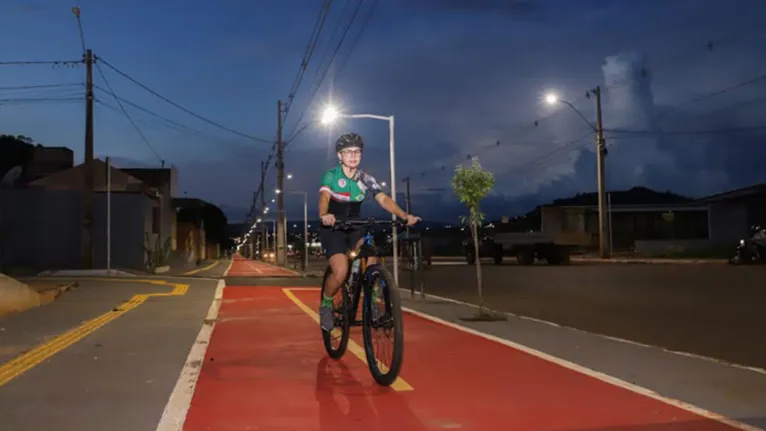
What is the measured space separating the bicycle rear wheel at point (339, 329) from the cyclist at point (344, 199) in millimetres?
119

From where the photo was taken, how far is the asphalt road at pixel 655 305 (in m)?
10.6

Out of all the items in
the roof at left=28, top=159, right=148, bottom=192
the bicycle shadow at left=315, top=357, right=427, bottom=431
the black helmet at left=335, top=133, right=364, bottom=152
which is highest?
the roof at left=28, top=159, right=148, bottom=192

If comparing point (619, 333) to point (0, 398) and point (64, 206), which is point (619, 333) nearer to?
point (0, 398)

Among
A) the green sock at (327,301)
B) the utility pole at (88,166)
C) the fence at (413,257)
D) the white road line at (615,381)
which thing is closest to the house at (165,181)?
the utility pole at (88,166)

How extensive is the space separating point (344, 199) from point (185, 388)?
2.31 metres

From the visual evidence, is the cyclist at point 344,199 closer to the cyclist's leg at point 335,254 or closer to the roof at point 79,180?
the cyclist's leg at point 335,254

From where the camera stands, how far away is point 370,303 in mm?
6824

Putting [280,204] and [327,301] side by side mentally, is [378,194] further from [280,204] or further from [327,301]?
[280,204]

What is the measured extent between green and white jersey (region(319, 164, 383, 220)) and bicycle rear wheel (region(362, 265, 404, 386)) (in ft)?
2.40

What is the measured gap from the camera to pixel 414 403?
20.1ft

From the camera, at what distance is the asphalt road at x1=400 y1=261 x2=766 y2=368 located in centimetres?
1062

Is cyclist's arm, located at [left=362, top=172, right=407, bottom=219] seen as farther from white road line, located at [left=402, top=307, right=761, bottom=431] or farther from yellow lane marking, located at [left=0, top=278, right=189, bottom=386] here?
yellow lane marking, located at [left=0, top=278, right=189, bottom=386]

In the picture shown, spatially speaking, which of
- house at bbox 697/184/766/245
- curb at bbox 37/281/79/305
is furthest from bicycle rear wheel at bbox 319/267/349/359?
house at bbox 697/184/766/245

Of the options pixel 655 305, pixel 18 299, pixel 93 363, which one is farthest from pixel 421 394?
pixel 18 299
